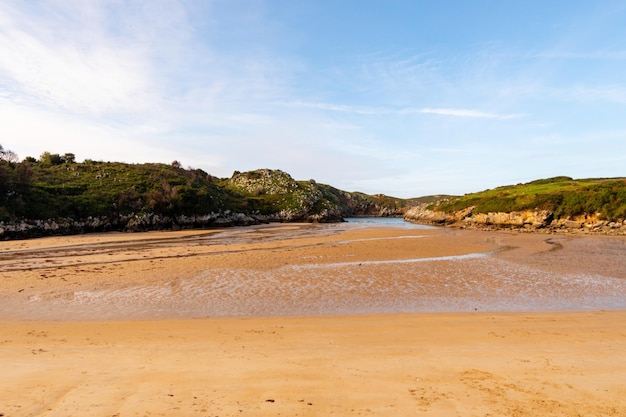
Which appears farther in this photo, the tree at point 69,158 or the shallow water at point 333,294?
the tree at point 69,158

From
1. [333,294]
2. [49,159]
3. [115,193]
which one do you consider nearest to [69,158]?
[49,159]

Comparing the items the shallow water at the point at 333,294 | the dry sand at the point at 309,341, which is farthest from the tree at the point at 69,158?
the shallow water at the point at 333,294

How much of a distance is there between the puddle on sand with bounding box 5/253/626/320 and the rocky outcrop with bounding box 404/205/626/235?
37.6m

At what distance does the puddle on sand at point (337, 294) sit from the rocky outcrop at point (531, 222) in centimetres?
3762

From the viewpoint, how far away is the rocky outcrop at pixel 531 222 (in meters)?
46.2

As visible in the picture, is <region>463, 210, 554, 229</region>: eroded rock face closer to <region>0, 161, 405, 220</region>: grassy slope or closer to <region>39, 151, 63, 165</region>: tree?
<region>0, 161, 405, 220</region>: grassy slope

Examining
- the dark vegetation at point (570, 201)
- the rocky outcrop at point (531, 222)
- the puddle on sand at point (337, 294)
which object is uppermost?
the dark vegetation at point (570, 201)

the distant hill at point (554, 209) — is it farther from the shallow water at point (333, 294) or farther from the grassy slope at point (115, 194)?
the shallow water at point (333, 294)

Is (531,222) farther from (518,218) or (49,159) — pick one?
(49,159)

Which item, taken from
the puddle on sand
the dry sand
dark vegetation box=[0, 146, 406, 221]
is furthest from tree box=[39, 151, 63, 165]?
the puddle on sand

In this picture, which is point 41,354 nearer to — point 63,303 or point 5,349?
Result: point 5,349

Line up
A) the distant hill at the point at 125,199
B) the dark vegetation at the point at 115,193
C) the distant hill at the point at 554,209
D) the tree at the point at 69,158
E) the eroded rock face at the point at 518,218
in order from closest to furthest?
the distant hill at the point at 125,199, the dark vegetation at the point at 115,193, the distant hill at the point at 554,209, the eroded rock face at the point at 518,218, the tree at the point at 69,158

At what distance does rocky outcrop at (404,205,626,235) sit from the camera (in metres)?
46.2

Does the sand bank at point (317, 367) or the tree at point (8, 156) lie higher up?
the tree at point (8, 156)
